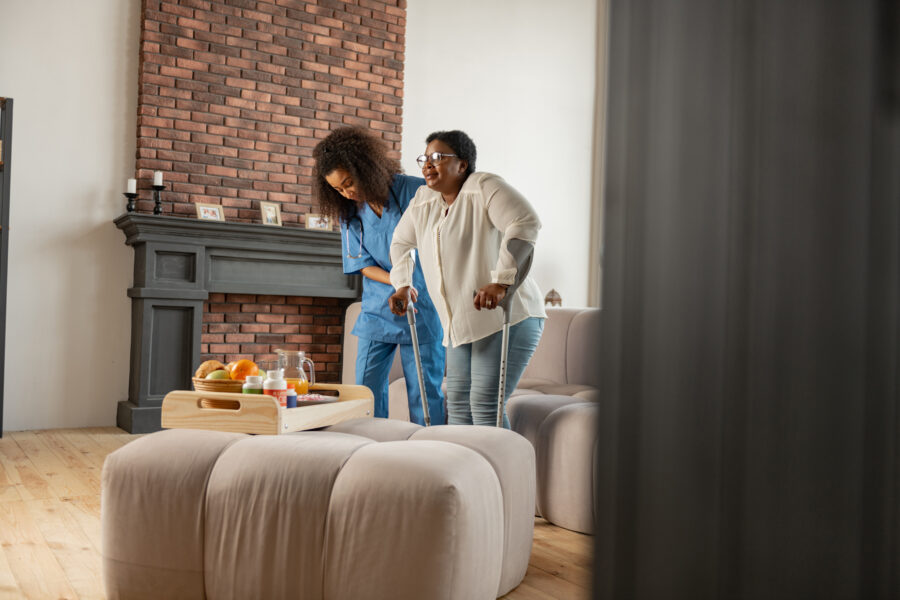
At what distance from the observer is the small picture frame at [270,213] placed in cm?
459

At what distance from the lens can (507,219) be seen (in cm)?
221

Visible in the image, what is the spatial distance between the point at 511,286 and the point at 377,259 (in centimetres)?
86

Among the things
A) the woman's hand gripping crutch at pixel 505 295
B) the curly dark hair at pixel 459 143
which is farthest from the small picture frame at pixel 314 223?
the woman's hand gripping crutch at pixel 505 295

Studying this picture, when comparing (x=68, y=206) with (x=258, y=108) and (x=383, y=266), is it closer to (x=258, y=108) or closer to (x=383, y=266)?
(x=258, y=108)

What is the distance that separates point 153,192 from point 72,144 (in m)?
0.50

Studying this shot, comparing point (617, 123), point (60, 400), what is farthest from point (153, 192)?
point (617, 123)

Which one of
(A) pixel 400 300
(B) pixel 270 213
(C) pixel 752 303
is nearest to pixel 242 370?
(A) pixel 400 300

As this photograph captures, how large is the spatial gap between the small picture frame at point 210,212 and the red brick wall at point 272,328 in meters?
0.46

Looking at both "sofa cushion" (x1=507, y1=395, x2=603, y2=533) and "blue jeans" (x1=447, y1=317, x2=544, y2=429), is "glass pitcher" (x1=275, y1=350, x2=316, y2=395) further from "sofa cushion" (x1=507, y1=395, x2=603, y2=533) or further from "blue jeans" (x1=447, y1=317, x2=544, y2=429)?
"sofa cushion" (x1=507, y1=395, x2=603, y2=533)

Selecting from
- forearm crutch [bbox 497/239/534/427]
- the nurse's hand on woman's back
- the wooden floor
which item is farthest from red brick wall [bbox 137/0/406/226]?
forearm crutch [bbox 497/239/534/427]

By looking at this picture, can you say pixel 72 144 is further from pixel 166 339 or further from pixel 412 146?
pixel 412 146

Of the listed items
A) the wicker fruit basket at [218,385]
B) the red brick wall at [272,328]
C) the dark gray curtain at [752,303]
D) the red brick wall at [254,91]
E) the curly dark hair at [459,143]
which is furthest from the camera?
the red brick wall at [272,328]

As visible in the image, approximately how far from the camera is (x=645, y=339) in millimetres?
290

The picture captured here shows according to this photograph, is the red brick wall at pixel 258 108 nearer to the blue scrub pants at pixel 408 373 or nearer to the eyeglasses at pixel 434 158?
the blue scrub pants at pixel 408 373
